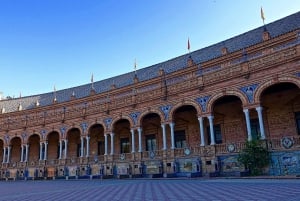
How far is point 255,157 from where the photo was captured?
15.3 metres

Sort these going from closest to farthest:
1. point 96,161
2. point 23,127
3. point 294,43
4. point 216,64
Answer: point 294,43, point 216,64, point 96,161, point 23,127

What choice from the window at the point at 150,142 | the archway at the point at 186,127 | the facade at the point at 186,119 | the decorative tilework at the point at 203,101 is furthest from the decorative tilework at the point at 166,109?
the window at the point at 150,142

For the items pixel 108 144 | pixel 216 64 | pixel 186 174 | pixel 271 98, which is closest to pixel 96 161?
pixel 108 144

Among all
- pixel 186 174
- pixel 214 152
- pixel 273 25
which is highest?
pixel 273 25

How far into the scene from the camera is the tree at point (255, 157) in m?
15.4

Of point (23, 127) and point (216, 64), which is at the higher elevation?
point (216, 64)

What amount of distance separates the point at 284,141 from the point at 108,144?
17.6 metres

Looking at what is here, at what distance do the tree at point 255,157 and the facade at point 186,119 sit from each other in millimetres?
577

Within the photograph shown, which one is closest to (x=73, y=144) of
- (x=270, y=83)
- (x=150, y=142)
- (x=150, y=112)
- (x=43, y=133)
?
(x=43, y=133)

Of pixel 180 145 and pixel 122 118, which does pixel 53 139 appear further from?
pixel 180 145

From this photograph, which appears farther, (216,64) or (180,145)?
(180,145)

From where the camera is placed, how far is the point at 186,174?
19.1 metres

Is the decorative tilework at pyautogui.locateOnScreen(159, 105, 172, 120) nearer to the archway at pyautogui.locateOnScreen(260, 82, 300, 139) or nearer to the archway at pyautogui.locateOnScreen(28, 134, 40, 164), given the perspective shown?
the archway at pyautogui.locateOnScreen(260, 82, 300, 139)

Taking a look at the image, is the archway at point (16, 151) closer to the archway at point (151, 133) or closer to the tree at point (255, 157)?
the archway at point (151, 133)
